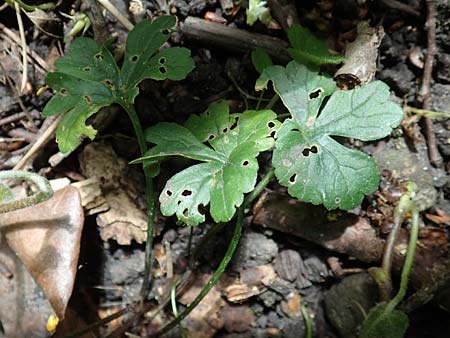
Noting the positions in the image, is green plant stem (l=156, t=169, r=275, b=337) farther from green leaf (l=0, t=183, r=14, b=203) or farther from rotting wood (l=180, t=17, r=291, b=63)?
green leaf (l=0, t=183, r=14, b=203)

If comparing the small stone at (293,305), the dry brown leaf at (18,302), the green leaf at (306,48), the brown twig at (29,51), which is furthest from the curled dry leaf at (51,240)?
the green leaf at (306,48)

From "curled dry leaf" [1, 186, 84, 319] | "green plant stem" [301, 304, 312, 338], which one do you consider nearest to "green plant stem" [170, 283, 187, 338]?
"curled dry leaf" [1, 186, 84, 319]

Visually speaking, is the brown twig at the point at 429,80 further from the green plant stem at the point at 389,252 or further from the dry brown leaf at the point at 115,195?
the dry brown leaf at the point at 115,195

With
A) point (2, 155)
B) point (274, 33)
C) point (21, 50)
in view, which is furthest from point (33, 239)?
point (274, 33)

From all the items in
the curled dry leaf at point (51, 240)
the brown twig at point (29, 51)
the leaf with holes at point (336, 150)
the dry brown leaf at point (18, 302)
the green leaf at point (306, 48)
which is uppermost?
the green leaf at point (306, 48)

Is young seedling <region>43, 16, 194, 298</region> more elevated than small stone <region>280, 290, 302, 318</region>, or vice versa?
young seedling <region>43, 16, 194, 298</region>

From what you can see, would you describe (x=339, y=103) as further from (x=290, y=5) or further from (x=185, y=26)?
(x=185, y=26)
